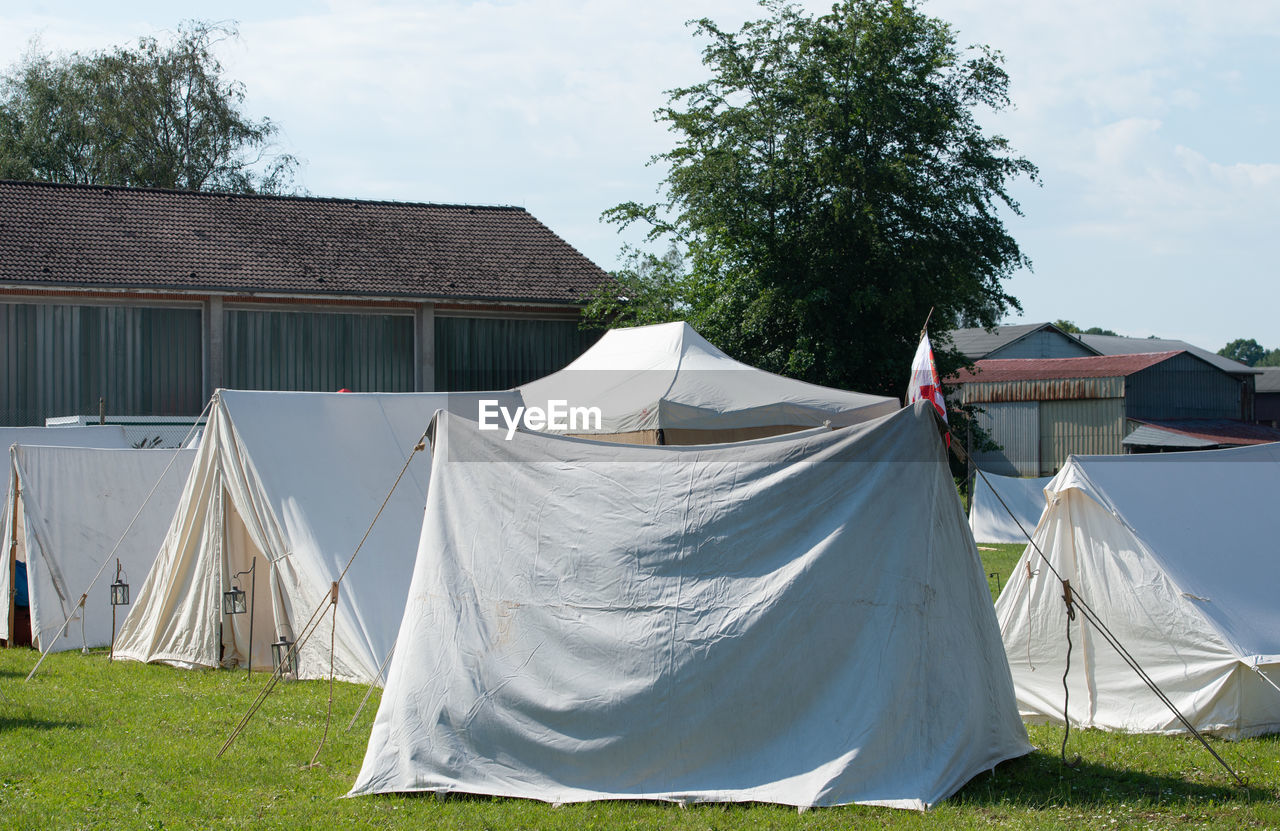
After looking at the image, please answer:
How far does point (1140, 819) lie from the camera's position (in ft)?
17.7

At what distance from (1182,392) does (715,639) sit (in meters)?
34.8

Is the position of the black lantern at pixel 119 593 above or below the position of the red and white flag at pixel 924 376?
below

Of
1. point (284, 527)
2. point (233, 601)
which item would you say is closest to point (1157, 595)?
point (284, 527)

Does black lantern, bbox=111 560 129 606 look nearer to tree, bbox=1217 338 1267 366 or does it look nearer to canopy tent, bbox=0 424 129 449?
canopy tent, bbox=0 424 129 449

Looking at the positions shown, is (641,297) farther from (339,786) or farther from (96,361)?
(339,786)

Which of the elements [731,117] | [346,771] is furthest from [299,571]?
[731,117]

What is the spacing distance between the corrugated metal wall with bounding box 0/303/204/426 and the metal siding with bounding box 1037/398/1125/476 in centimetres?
2429

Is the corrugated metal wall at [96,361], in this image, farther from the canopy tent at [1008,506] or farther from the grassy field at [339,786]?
the canopy tent at [1008,506]

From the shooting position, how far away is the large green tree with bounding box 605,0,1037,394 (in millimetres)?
21125

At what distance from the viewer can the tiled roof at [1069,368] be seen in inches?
1358

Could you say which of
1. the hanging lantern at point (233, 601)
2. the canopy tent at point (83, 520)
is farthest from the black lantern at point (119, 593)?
the hanging lantern at point (233, 601)

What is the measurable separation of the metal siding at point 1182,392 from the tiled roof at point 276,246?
1987cm

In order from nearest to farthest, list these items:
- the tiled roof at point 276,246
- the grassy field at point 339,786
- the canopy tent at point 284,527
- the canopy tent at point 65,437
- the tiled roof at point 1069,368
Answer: the grassy field at point 339,786 → the canopy tent at point 284,527 → the canopy tent at point 65,437 → the tiled roof at point 276,246 → the tiled roof at point 1069,368

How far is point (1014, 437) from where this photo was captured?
35.5 m
